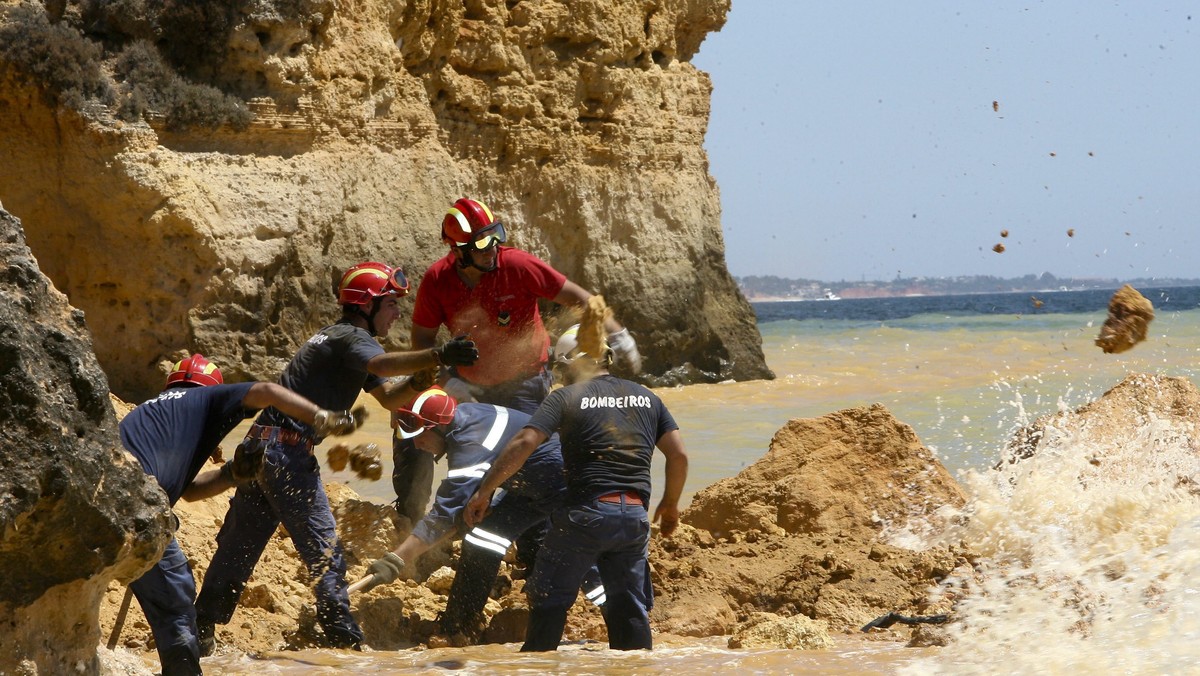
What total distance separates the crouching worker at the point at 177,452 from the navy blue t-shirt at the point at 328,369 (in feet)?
1.88

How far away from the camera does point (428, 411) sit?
Answer: 20.2 ft

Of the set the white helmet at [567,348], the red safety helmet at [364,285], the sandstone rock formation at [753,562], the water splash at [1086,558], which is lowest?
the sandstone rock formation at [753,562]

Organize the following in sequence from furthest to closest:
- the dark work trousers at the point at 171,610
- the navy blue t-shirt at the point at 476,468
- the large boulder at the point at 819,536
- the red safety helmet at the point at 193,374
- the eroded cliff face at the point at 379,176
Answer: the eroded cliff face at the point at 379,176
the large boulder at the point at 819,536
the navy blue t-shirt at the point at 476,468
the red safety helmet at the point at 193,374
the dark work trousers at the point at 171,610

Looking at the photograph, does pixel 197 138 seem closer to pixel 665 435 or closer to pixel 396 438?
pixel 396 438

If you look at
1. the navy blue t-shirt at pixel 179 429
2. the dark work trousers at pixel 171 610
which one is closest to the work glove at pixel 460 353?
the navy blue t-shirt at pixel 179 429

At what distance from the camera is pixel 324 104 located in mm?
13633

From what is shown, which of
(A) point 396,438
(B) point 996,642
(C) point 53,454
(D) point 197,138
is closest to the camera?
(C) point 53,454

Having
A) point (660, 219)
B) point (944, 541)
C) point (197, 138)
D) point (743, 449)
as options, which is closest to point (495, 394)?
point (944, 541)

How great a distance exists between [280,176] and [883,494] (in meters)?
8.01

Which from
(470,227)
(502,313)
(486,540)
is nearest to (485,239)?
(470,227)

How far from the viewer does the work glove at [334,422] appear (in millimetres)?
5207

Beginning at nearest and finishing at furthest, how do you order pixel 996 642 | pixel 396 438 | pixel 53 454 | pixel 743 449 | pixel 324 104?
pixel 53 454 → pixel 996 642 → pixel 396 438 → pixel 743 449 → pixel 324 104

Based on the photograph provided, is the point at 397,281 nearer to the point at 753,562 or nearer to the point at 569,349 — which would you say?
the point at 569,349

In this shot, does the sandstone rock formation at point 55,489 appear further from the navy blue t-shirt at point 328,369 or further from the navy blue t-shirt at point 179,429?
the navy blue t-shirt at point 328,369
